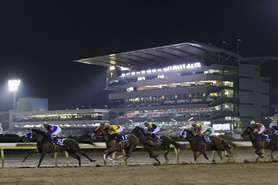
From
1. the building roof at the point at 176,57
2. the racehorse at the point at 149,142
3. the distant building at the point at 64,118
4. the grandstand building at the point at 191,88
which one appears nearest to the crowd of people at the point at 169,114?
the grandstand building at the point at 191,88

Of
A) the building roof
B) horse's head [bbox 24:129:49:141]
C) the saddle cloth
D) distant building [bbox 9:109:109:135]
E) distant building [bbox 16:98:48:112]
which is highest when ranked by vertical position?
the building roof

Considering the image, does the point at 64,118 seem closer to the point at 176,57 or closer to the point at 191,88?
the point at 176,57

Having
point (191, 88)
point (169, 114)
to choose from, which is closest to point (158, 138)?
point (191, 88)

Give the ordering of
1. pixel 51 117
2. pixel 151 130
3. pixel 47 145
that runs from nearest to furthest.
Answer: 1. pixel 47 145
2. pixel 151 130
3. pixel 51 117

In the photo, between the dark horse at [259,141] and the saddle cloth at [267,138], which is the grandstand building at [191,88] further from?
the saddle cloth at [267,138]

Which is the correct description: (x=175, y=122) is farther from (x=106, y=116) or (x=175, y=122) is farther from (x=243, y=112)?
(x=106, y=116)

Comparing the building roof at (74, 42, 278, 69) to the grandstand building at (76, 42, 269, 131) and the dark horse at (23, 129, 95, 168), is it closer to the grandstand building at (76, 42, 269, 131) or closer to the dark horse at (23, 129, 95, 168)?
the grandstand building at (76, 42, 269, 131)

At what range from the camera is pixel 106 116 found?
301ft

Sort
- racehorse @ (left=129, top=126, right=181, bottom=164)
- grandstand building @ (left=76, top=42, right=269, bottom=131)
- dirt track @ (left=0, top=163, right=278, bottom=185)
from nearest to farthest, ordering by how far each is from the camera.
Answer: dirt track @ (left=0, top=163, right=278, bottom=185) < racehorse @ (left=129, top=126, right=181, bottom=164) < grandstand building @ (left=76, top=42, right=269, bottom=131)

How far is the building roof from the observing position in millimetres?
76312

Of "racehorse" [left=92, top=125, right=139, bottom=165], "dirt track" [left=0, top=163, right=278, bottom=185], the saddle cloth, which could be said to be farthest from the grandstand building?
"dirt track" [left=0, top=163, right=278, bottom=185]

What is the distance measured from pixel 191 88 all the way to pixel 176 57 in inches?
283

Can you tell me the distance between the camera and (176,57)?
81875mm

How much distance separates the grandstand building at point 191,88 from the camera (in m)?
75.7
